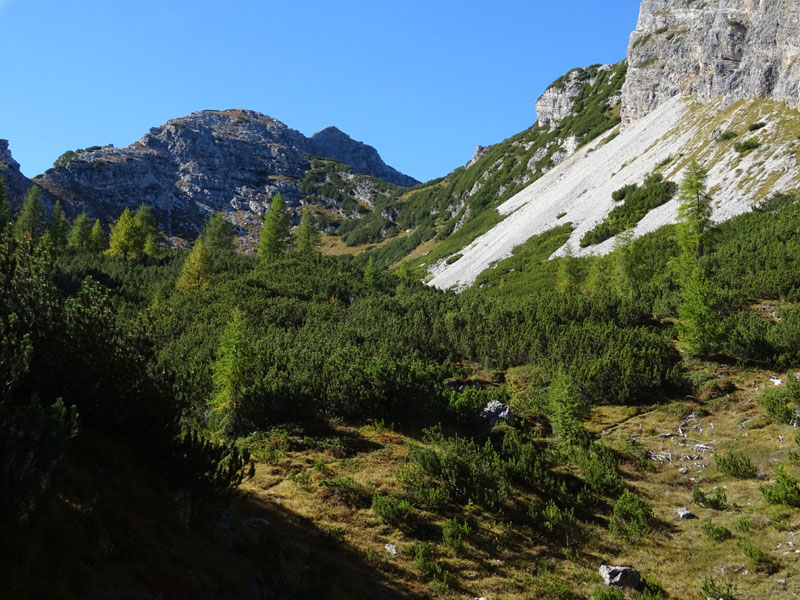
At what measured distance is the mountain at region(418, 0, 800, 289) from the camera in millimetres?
47750

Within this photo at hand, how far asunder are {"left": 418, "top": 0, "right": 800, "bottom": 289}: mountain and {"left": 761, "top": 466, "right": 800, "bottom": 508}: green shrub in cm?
3635

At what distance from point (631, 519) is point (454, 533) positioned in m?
4.98

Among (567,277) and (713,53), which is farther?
(713,53)

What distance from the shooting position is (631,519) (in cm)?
1320

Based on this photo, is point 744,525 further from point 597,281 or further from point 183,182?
point 183,182

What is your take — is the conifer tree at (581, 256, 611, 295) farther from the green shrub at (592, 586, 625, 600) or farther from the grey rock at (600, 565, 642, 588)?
the green shrub at (592, 586, 625, 600)

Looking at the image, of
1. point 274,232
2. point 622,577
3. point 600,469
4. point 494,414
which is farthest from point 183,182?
point 622,577

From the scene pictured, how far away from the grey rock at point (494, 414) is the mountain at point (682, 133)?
1286 inches

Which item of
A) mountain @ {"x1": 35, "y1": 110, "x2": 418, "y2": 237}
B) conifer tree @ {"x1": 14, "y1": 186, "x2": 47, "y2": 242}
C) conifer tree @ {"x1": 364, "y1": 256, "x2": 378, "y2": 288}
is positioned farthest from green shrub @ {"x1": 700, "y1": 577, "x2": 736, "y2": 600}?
mountain @ {"x1": 35, "y1": 110, "x2": 418, "y2": 237}

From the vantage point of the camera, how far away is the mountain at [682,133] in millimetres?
47750

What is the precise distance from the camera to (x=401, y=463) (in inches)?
601

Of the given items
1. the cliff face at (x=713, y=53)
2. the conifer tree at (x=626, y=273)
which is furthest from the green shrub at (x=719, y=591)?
the cliff face at (x=713, y=53)

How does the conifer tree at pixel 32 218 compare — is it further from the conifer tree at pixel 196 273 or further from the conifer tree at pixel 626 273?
the conifer tree at pixel 626 273

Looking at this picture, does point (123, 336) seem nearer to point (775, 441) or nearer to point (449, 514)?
point (449, 514)
